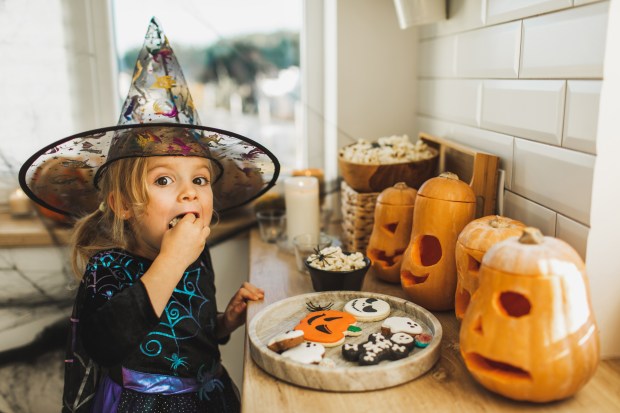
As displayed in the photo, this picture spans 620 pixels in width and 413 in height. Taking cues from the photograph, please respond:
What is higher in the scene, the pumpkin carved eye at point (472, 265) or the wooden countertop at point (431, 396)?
the pumpkin carved eye at point (472, 265)

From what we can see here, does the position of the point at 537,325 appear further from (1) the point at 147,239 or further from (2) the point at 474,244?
(1) the point at 147,239

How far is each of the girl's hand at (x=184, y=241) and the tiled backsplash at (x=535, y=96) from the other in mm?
599

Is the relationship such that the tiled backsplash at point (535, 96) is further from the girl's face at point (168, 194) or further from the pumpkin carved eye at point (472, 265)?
the girl's face at point (168, 194)

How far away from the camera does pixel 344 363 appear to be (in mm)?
906

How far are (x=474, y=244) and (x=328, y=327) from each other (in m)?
0.27

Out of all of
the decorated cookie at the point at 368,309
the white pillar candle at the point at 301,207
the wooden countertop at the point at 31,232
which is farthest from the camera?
the white pillar candle at the point at 301,207

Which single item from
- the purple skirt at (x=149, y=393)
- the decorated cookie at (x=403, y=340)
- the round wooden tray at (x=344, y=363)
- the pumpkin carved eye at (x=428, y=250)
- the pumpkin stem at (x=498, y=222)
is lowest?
the purple skirt at (x=149, y=393)

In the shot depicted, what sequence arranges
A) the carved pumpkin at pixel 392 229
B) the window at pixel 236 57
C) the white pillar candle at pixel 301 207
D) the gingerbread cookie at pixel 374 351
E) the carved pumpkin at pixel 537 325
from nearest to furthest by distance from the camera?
the carved pumpkin at pixel 537 325, the gingerbread cookie at pixel 374 351, the carved pumpkin at pixel 392 229, the white pillar candle at pixel 301 207, the window at pixel 236 57

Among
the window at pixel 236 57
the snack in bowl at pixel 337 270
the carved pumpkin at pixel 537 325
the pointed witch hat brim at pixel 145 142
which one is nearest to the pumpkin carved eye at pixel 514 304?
the carved pumpkin at pixel 537 325

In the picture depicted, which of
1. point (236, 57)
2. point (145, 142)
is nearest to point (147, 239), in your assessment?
point (145, 142)

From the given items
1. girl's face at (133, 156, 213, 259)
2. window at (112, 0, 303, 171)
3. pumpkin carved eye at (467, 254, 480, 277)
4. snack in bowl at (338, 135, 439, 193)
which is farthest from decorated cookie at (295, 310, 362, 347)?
window at (112, 0, 303, 171)

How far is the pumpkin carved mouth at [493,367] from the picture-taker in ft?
2.63

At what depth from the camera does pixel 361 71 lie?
1752mm

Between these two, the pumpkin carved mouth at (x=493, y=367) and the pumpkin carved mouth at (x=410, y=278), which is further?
the pumpkin carved mouth at (x=410, y=278)
